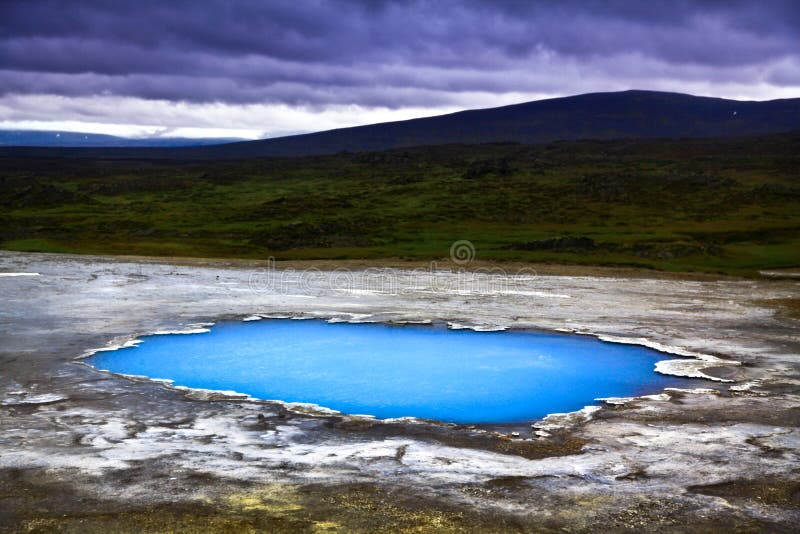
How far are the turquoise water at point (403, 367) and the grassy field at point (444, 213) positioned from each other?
16.3 meters

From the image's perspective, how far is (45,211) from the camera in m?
58.1

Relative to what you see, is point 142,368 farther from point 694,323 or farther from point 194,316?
point 694,323

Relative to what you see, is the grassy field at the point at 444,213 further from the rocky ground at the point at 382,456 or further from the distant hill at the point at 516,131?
the distant hill at the point at 516,131

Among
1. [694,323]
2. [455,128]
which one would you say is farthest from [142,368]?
[455,128]

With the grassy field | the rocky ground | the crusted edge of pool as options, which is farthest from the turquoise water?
the grassy field

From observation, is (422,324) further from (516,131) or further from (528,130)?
(528,130)

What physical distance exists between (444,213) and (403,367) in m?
36.0

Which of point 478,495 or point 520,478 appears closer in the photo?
point 478,495

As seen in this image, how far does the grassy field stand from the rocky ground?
18.8 m

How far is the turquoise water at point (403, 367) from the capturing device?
15.0 metres

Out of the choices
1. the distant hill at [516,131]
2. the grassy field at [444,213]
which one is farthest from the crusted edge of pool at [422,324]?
the distant hill at [516,131]

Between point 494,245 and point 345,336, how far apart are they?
20.5 metres

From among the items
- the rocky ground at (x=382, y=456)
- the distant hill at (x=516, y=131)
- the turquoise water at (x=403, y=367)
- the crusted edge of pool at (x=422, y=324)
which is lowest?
the turquoise water at (x=403, y=367)

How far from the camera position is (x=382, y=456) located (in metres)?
10.6
